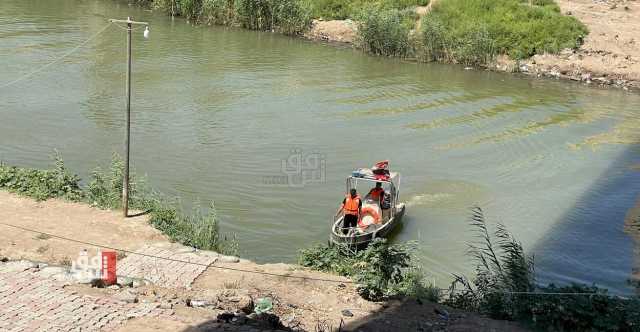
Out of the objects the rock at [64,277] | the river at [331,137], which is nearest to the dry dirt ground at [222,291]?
the rock at [64,277]

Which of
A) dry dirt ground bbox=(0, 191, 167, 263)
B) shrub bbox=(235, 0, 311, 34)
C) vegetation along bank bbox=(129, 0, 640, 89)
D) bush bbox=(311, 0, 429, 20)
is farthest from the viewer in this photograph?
bush bbox=(311, 0, 429, 20)

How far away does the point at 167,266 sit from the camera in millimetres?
12750

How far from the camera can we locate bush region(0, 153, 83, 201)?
52.2 feet

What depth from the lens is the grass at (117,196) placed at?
14.6m

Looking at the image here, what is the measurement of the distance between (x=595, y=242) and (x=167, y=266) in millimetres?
9998

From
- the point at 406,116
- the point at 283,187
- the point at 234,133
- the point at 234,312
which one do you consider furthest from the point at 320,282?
the point at 406,116

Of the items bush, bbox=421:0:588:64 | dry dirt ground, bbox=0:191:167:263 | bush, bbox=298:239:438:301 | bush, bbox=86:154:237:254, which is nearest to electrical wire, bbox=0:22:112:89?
bush, bbox=86:154:237:254

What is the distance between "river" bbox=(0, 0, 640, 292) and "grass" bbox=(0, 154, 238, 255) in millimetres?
1019

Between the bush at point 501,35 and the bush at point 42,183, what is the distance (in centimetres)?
2513

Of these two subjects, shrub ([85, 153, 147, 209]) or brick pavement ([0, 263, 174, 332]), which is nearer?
brick pavement ([0, 263, 174, 332])

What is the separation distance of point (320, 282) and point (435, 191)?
8.07 metres

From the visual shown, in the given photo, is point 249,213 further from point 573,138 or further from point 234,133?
point 573,138

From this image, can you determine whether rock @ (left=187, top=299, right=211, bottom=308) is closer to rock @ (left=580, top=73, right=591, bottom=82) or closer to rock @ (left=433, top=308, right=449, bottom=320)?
rock @ (left=433, top=308, right=449, bottom=320)

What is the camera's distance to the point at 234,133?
2344cm
